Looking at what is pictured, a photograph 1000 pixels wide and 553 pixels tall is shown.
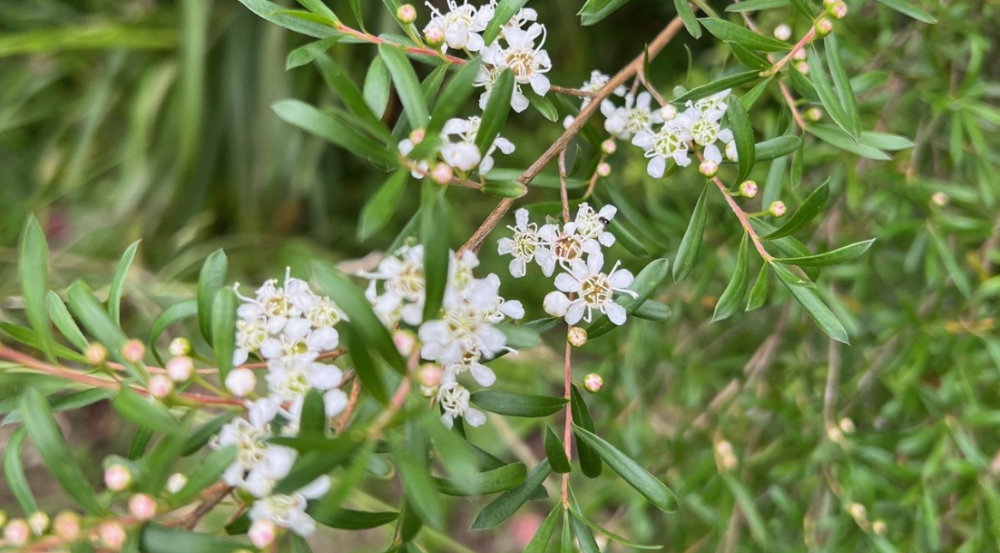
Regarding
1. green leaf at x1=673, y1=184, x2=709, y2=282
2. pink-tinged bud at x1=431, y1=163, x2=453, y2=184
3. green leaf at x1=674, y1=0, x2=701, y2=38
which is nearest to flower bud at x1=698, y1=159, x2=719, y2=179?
green leaf at x1=673, y1=184, x2=709, y2=282

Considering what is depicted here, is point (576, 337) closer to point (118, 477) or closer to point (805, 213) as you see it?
point (805, 213)

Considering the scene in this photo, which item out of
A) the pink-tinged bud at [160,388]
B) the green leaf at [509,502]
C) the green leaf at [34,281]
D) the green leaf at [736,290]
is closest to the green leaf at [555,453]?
the green leaf at [509,502]

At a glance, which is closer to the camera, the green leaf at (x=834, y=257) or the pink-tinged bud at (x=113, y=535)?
the pink-tinged bud at (x=113, y=535)

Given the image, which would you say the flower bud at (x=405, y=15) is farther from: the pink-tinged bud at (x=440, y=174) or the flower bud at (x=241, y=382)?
the flower bud at (x=241, y=382)

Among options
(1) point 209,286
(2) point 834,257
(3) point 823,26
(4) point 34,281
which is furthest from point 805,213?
(4) point 34,281

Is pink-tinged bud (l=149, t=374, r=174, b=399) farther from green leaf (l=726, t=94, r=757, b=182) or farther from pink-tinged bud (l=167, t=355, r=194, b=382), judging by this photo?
green leaf (l=726, t=94, r=757, b=182)
